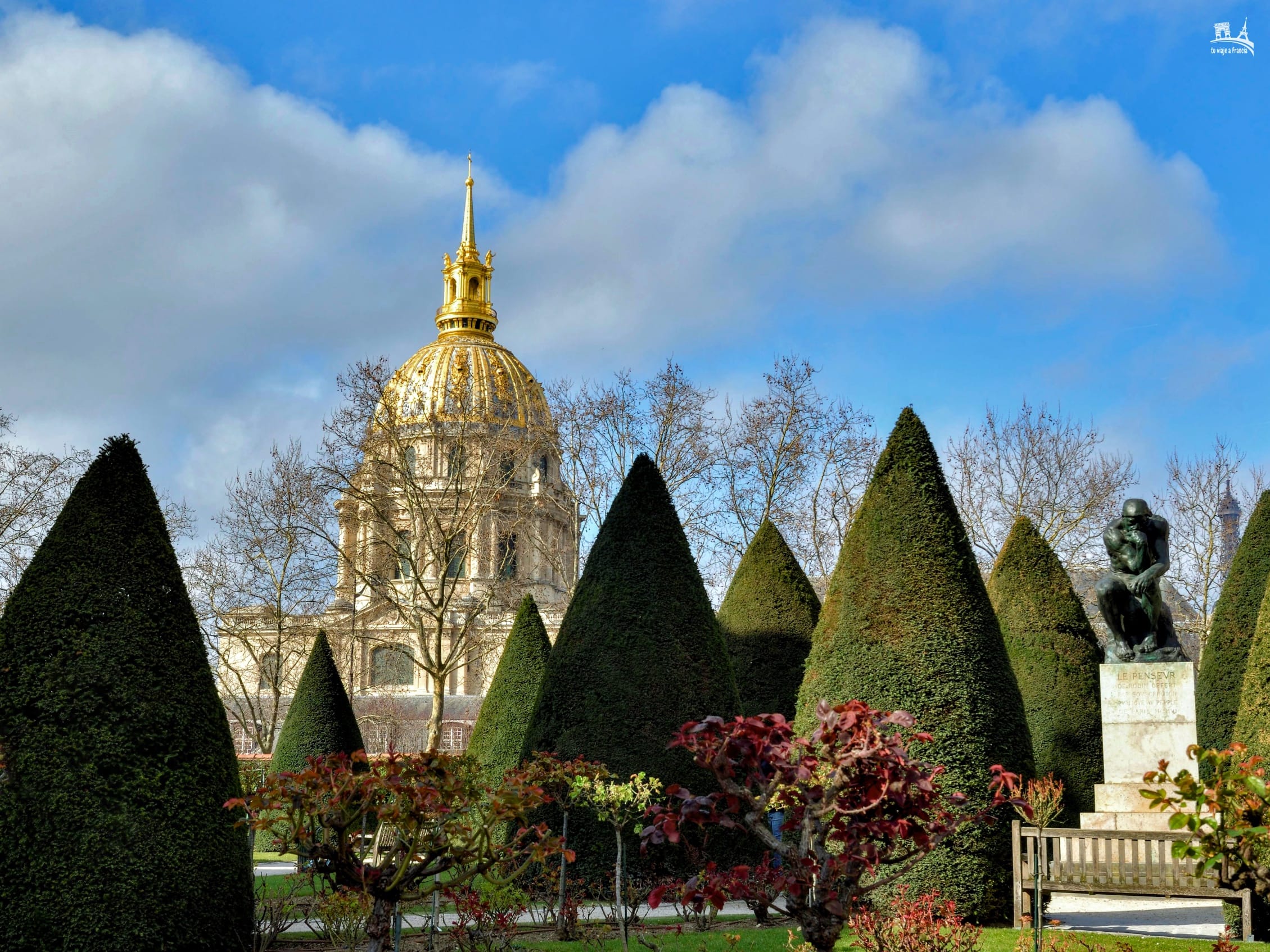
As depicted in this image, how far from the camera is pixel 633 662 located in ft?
42.7

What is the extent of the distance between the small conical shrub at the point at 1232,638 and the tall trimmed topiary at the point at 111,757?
1458 centimetres

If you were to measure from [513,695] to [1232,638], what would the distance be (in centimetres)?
1113

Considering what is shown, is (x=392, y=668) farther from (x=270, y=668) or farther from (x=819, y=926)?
(x=819, y=926)

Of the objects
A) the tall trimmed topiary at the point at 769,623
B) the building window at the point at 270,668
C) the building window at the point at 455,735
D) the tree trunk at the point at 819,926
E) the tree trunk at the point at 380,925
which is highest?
the tall trimmed topiary at the point at 769,623

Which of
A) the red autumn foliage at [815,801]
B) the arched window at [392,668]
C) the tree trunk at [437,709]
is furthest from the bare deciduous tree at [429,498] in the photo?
the arched window at [392,668]

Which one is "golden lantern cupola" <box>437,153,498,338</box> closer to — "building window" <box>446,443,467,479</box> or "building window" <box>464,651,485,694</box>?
"building window" <box>464,651,485,694</box>

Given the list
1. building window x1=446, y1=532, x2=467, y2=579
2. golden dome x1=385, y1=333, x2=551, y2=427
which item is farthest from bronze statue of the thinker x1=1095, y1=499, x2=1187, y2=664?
golden dome x1=385, y1=333, x2=551, y2=427

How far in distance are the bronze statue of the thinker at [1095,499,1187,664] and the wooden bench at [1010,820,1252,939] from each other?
2560 millimetres

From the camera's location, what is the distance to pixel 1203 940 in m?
10.0

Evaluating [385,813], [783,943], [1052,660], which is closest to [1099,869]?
[783,943]

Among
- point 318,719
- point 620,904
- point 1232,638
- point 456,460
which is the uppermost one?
point 456,460

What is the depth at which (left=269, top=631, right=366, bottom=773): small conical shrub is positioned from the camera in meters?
21.5

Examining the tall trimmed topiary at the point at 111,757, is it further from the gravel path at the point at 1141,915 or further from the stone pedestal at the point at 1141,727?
the stone pedestal at the point at 1141,727

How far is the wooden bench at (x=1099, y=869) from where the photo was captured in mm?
10703
